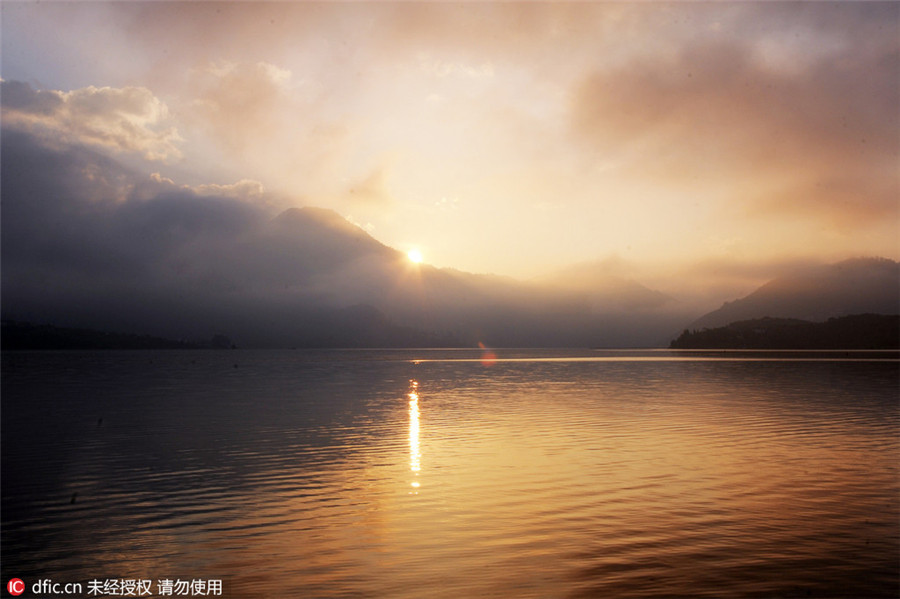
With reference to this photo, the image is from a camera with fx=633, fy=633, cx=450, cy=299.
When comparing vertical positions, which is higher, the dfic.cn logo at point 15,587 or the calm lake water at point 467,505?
the dfic.cn logo at point 15,587

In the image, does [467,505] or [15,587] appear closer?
[15,587]

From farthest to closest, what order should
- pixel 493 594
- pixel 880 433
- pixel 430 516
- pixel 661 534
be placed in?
1. pixel 880 433
2. pixel 430 516
3. pixel 661 534
4. pixel 493 594

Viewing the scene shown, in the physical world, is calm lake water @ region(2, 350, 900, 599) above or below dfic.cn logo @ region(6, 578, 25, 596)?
below

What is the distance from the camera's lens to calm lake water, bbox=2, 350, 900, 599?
1627cm

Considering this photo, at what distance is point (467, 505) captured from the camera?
76.1 ft

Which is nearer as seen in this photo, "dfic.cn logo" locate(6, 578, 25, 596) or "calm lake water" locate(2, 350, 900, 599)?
"dfic.cn logo" locate(6, 578, 25, 596)

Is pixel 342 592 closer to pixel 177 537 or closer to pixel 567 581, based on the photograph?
pixel 567 581

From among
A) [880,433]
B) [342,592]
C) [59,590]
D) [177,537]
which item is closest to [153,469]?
[177,537]

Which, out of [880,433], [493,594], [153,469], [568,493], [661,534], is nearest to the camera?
[493,594]

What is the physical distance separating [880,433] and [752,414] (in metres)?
12.0

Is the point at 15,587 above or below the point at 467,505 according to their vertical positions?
above

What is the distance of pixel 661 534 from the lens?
19.5 m

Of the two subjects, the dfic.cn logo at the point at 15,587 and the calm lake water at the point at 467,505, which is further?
the calm lake water at the point at 467,505

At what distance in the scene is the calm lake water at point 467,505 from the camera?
16.3 m
